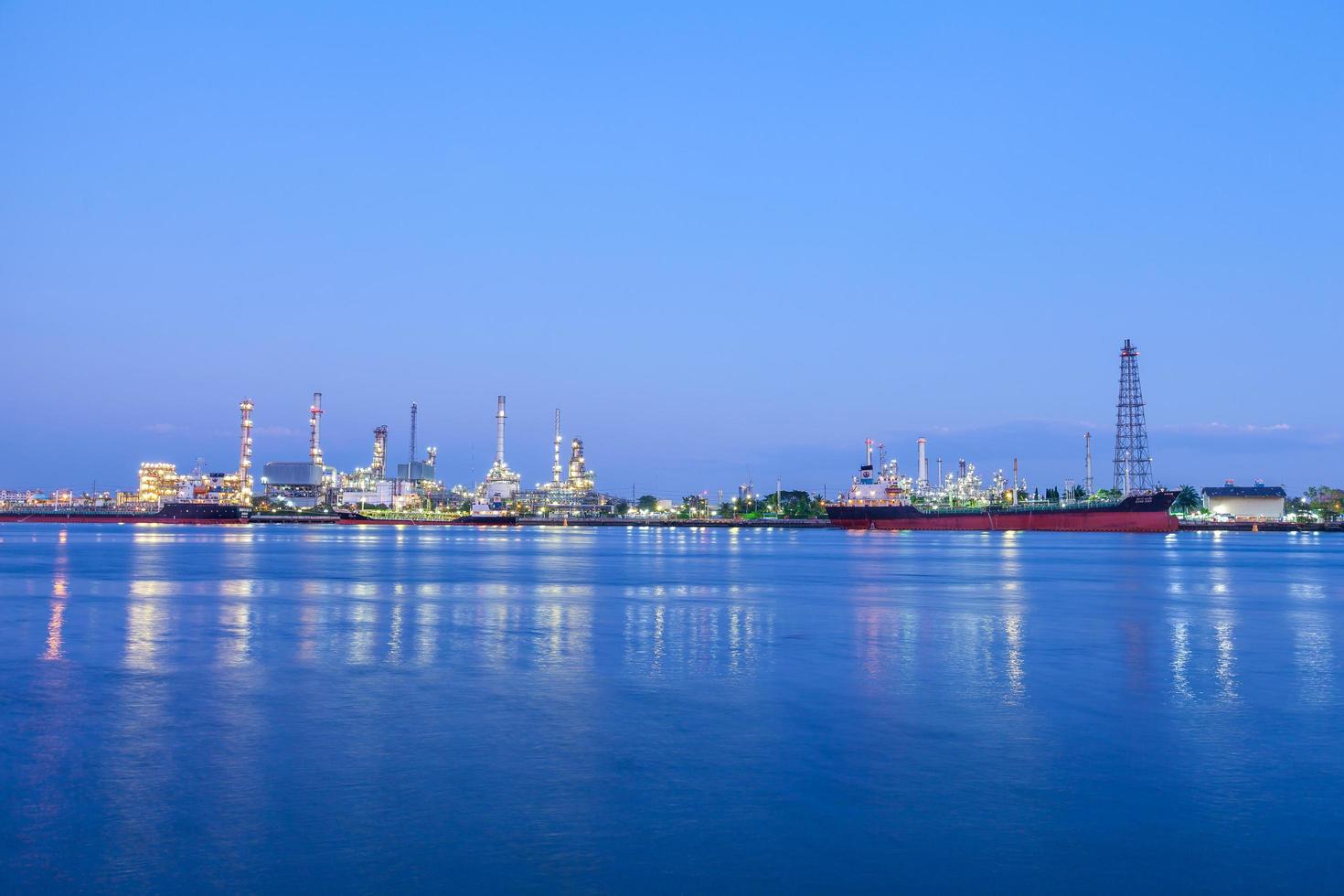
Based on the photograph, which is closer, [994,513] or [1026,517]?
[1026,517]

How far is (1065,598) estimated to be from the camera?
34.0m

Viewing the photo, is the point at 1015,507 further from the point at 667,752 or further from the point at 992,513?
the point at 667,752

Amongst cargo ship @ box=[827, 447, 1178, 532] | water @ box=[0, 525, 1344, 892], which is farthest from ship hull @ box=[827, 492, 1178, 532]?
water @ box=[0, 525, 1344, 892]

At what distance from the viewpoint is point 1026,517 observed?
155125mm

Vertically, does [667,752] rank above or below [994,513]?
below

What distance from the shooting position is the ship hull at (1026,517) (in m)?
131

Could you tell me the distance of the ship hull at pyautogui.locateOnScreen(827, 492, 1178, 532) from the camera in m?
131

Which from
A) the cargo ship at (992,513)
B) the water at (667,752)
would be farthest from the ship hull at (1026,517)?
the water at (667,752)

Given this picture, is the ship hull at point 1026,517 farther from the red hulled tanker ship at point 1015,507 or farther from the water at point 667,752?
the water at point 667,752

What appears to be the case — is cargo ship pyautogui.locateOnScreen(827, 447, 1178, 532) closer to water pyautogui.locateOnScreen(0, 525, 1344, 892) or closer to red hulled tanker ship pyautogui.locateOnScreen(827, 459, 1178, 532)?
red hulled tanker ship pyautogui.locateOnScreen(827, 459, 1178, 532)

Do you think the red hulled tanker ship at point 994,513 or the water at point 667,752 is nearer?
the water at point 667,752

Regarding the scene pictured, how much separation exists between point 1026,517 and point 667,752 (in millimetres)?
151500

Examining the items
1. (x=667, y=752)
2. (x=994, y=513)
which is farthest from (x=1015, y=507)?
(x=667, y=752)

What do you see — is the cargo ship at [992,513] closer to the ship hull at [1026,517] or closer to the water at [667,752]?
the ship hull at [1026,517]
